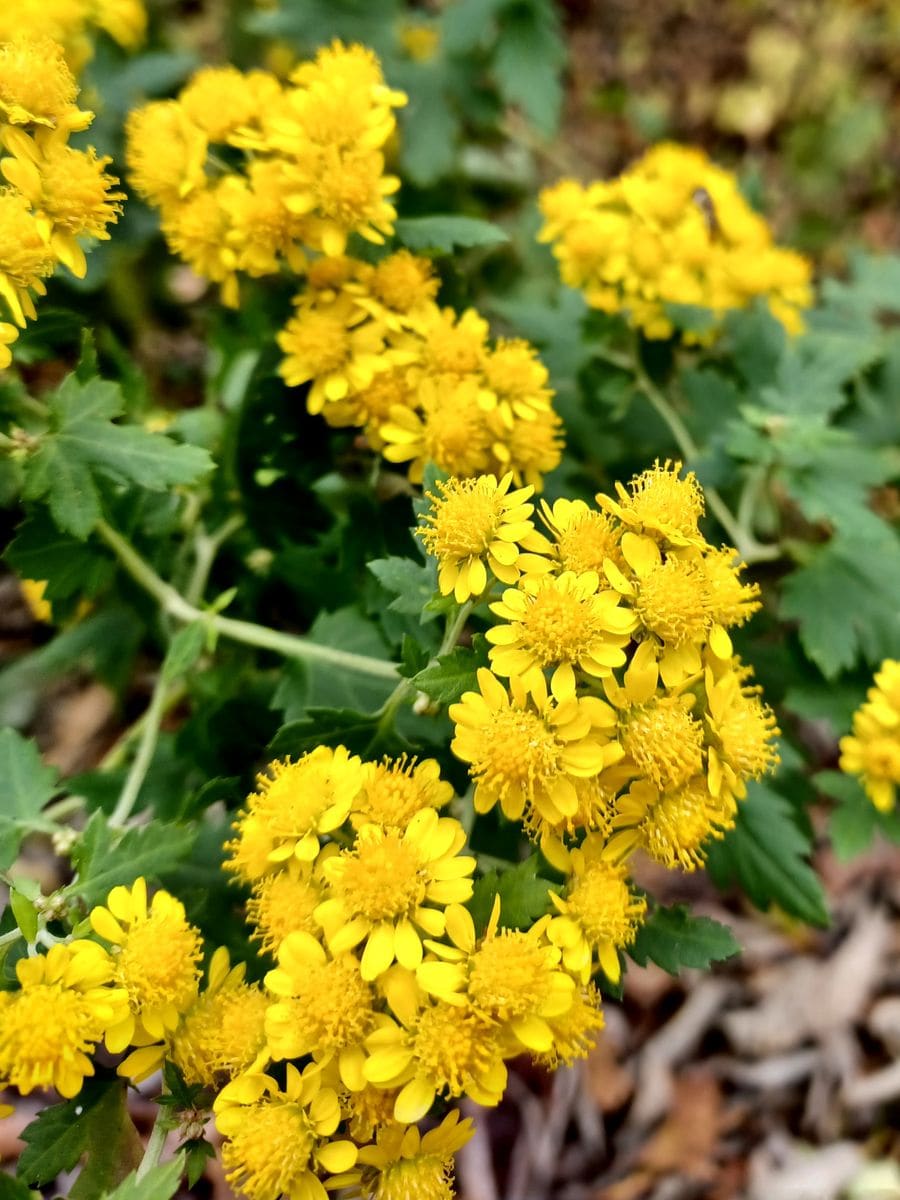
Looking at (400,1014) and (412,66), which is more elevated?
(412,66)

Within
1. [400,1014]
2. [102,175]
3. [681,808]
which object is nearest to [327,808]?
[400,1014]

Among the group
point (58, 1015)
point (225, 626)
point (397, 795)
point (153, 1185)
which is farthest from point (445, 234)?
point (153, 1185)

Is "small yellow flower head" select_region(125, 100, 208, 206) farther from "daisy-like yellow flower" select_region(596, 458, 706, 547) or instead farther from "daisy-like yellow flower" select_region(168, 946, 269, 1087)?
"daisy-like yellow flower" select_region(168, 946, 269, 1087)

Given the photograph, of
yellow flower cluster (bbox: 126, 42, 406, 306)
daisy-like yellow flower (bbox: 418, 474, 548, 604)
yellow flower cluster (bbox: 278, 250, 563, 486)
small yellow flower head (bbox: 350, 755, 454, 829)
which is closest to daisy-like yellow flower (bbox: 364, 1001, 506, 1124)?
small yellow flower head (bbox: 350, 755, 454, 829)

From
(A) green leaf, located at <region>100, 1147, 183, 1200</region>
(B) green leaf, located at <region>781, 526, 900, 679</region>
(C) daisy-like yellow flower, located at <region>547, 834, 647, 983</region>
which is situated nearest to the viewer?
(A) green leaf, located at <region>100, 1147, 183, 1200</region>

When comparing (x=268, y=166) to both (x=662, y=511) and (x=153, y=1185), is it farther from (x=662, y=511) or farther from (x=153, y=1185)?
(x=153, y=1185)

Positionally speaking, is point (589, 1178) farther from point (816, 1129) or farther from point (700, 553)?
point (700, 553)
